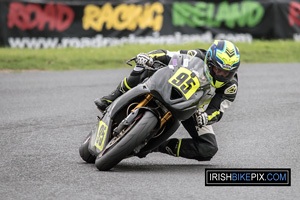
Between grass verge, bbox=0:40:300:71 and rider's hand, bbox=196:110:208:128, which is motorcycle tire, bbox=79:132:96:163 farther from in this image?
grass verge, bbox=0:40:300:71

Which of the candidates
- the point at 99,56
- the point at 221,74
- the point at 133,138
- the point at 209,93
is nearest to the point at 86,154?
the point at 133,138

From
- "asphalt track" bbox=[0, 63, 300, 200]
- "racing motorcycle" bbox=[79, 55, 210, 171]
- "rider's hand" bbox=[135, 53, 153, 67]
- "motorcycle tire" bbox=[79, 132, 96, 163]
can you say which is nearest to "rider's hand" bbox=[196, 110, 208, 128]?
"racing motorcycle" bbox=[79, 55, 210, 171]

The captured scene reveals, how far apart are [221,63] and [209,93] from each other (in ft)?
1.36

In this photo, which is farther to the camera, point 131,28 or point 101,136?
point 131,28

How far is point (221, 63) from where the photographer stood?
6.29 meters

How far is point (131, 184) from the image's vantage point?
5852 mm

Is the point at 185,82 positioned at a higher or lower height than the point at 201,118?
higher

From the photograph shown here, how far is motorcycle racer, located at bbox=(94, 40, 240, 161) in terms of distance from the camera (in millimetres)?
6355

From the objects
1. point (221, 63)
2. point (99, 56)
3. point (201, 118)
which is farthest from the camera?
point (99, 56)

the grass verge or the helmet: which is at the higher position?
the helmet

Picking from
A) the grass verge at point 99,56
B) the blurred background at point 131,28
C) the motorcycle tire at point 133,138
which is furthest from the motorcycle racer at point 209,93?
the blurred background at point 131,28

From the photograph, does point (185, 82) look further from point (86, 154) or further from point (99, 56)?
point (99, 56)

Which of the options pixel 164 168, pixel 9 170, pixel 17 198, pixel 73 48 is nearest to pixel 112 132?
pixel 164 168

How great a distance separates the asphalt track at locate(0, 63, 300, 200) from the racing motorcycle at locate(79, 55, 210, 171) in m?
0.23
